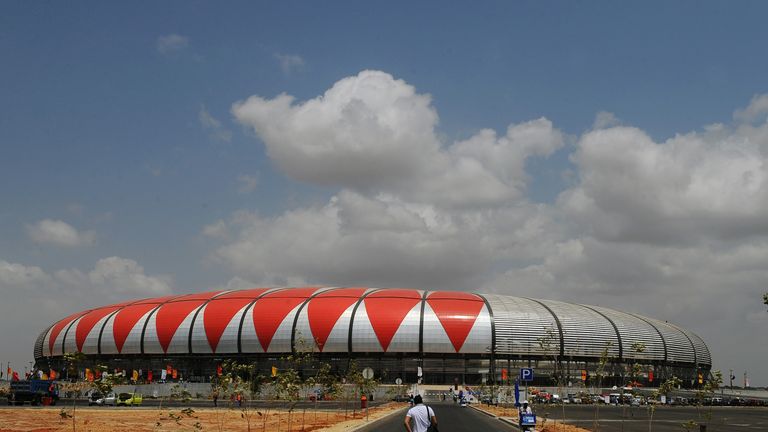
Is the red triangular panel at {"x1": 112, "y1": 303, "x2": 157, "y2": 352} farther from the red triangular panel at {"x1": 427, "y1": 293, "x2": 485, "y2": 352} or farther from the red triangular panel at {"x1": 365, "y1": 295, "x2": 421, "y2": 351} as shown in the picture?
the red triangular panel at {"x1": 427, "y1": 293, "x2": 485, "y2": 352}

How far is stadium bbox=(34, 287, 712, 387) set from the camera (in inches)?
4739

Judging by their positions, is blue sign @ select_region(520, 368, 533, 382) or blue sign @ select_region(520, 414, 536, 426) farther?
blue sign @ select_region(520, 368, 533, 382)

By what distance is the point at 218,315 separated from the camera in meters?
127

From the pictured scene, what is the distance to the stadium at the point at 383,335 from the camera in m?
120

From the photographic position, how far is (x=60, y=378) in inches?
6068

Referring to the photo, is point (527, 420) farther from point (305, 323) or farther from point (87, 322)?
point (87, 322)

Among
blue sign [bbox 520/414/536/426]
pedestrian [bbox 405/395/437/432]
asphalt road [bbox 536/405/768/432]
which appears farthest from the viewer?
asphalt road [bbox 536/405/768/432]

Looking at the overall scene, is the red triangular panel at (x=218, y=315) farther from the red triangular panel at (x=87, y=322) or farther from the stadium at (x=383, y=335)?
the red triangular panel at (x=87, y=322)

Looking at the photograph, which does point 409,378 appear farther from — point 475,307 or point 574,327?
point 574,327

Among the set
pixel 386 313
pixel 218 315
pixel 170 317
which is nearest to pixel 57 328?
pixel 170 317

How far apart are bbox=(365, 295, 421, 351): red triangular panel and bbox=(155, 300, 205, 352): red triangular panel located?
3233 centimetres

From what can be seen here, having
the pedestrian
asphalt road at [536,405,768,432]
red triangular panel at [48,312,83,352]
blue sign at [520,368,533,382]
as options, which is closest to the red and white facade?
red triangular panel at [48,312,83,352]

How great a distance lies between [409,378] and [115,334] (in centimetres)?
5370

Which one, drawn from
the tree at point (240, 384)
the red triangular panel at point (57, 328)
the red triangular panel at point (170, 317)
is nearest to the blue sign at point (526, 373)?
the tree at point (240, 384)
